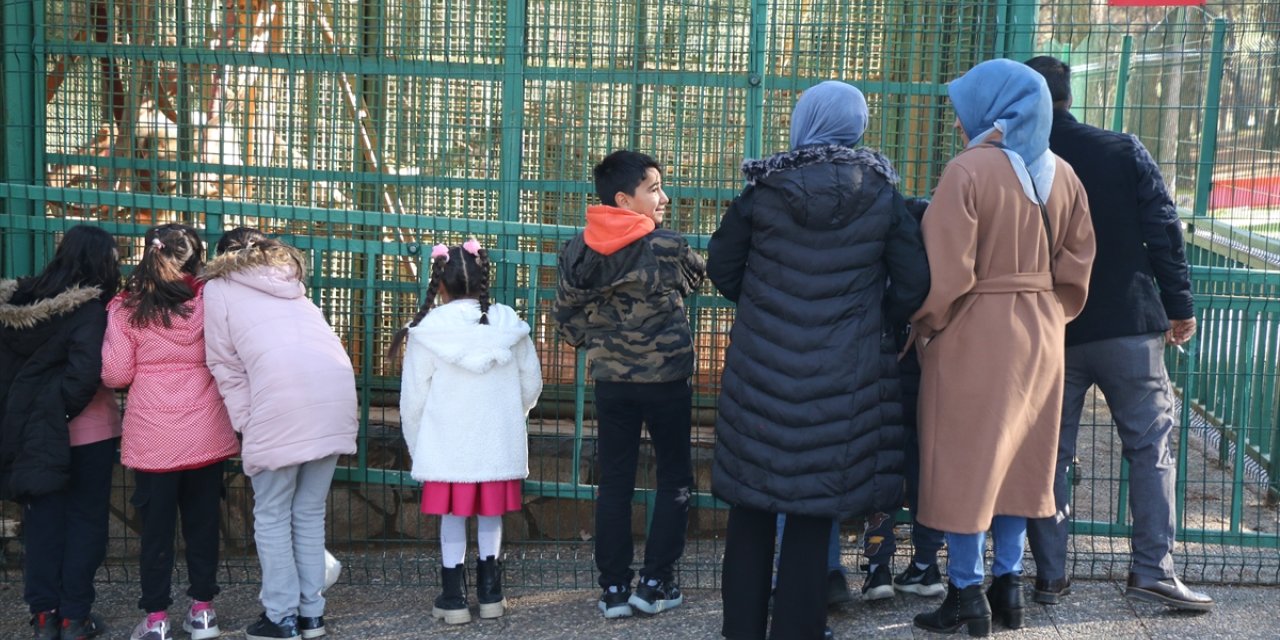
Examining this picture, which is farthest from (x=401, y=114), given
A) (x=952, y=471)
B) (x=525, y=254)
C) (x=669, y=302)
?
(x=952, y=471)

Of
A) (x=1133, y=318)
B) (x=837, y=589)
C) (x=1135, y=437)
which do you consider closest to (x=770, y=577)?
(x=837, y=589)

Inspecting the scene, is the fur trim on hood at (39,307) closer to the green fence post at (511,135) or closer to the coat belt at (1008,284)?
the green fence post at (511,135)

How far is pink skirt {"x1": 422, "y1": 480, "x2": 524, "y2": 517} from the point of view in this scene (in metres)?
4.59

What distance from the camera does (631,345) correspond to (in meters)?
4.50

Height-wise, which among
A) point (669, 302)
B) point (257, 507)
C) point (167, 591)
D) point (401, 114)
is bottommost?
point (167, 591)

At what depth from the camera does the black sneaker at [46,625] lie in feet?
15.1

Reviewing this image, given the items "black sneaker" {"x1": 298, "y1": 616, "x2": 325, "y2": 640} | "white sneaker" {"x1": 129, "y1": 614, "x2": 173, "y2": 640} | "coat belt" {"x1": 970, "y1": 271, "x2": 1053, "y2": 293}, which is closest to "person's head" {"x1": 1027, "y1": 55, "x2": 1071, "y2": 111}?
"coat belt" {"x1": 970, "y1": 271, "x2": 1053, "y2": 293}

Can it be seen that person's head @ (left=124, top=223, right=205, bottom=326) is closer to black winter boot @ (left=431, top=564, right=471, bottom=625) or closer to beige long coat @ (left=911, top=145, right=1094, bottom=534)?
black winter boot @ (left=431, top=564, right=471, bottom=625)

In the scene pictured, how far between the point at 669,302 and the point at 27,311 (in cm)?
216

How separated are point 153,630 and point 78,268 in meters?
1.29

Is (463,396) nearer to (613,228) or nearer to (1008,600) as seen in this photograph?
(613,228)

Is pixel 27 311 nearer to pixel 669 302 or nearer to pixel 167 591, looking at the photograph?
pixel 167 591

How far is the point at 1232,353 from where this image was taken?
19.0 ft

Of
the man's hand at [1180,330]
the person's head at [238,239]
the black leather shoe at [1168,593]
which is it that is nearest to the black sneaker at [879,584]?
the black leather shoe at [1168,593]
